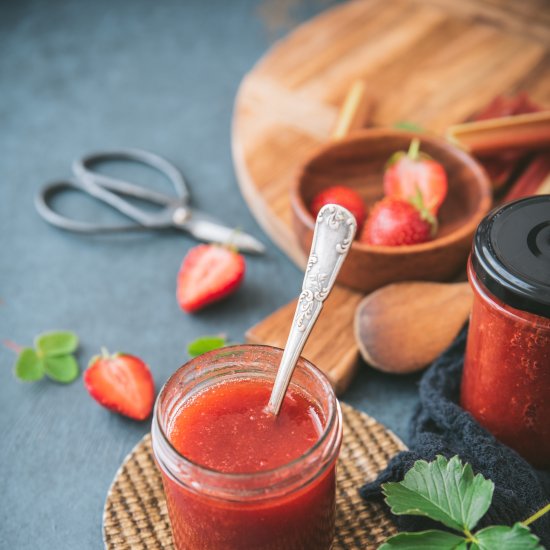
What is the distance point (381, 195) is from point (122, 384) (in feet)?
2.14

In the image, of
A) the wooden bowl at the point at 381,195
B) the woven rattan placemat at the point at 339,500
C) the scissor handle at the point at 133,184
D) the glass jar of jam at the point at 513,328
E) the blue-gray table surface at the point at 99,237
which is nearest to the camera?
the glass jar of jam at the point at 513,328

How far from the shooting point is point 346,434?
1.23m

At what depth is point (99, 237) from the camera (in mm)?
1703

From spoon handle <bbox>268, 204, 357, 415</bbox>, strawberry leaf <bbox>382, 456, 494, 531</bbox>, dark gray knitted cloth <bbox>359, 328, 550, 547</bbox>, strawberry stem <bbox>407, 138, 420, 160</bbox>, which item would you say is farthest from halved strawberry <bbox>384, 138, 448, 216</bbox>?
strawberry leaf <bbox>382, 456, 494, 531</bbox>

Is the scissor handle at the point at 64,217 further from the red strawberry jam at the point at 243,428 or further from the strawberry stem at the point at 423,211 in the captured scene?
the red strawberry jam at the point at 243,428

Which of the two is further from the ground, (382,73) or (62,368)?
(382,73)

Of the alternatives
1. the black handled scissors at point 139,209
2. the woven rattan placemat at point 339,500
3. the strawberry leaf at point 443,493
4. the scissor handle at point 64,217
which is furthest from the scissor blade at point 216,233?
the strawberry leaf at point 443,493

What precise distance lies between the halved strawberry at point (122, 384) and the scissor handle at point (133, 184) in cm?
48

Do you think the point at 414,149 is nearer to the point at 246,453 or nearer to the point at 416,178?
the point at 416,178

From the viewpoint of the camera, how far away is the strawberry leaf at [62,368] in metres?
1.39

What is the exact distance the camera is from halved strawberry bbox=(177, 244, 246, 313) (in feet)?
4.86

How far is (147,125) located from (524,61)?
0.97 meters

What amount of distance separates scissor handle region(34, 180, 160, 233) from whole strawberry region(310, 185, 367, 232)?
388 mm

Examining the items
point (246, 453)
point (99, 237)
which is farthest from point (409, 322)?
point (99, 237)
